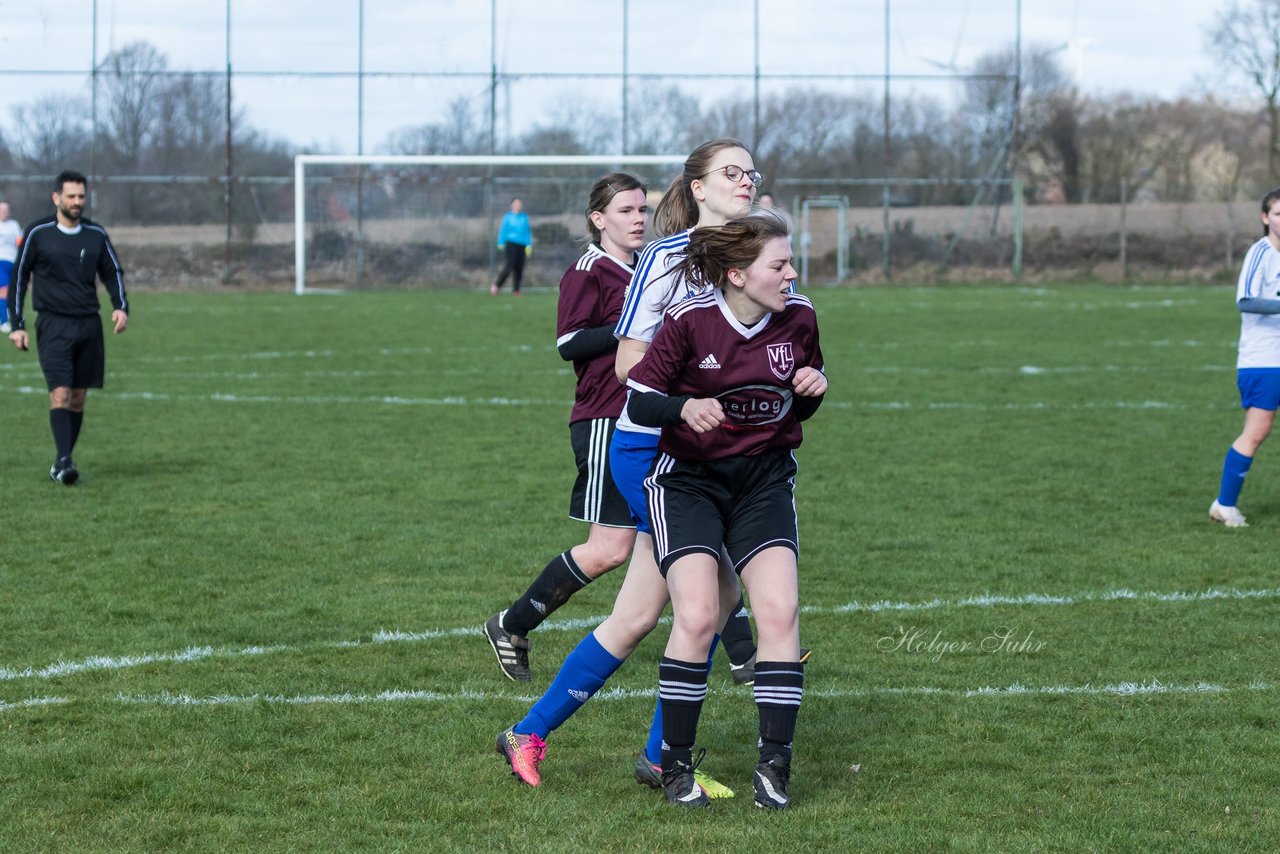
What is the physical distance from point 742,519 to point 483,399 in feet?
34.4

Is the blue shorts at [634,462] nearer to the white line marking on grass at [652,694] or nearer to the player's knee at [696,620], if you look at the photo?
the player's knee at [696,620]

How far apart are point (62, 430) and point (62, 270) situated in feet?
3.40

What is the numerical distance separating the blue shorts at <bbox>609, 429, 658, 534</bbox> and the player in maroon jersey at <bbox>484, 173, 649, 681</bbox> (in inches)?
24.3

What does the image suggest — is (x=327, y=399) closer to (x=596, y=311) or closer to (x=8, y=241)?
(x=596, y=311)

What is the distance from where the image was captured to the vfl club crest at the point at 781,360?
4.21m

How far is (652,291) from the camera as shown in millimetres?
4492

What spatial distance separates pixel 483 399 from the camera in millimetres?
14625

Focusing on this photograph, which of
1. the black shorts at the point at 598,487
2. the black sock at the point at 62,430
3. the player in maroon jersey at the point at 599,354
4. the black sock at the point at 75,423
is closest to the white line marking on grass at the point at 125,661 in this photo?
the player in maroon jersey at the point at 599,354

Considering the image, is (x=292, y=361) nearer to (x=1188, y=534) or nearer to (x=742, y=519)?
(x=1188, y=534)

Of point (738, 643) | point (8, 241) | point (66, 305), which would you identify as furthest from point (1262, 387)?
point (8, 241)

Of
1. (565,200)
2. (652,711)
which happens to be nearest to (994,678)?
(652,711)

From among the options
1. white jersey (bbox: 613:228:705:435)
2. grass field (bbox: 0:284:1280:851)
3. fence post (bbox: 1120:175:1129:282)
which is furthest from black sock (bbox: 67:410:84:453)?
fence post (bbox: 1120:175:1129:282)

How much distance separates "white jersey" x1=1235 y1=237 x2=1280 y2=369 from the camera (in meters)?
8.30

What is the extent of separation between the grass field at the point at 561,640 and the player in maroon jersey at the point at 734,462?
29 cm
